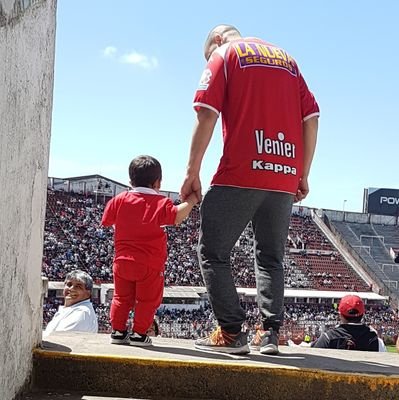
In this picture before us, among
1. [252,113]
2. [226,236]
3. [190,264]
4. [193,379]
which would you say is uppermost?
[252,113]

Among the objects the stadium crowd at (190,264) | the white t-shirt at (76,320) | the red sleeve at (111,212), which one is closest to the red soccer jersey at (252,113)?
the red sleeve at (111,212)

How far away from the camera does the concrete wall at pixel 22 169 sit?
189cm

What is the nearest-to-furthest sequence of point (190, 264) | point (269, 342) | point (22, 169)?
point (22, 169) → point (269, 342) → point (190, 264)

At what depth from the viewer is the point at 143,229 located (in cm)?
312

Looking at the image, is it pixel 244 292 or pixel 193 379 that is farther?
pixel 244 292

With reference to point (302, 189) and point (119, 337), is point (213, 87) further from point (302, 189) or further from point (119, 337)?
point (119, 337)

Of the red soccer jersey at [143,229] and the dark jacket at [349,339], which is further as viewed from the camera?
the dark jacket at [349,339]

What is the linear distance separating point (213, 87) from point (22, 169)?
112 centimetres

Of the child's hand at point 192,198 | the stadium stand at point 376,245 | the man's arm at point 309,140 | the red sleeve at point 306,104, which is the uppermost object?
the red sleeve at point 306,104

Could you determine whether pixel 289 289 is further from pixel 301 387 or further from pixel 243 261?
pixel 301 387

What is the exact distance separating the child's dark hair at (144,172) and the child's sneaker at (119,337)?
2.40ft

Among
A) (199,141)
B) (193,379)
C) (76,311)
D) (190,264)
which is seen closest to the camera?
(193,379)

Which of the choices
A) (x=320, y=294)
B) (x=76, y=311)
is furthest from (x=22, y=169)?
(x=320, y=294)

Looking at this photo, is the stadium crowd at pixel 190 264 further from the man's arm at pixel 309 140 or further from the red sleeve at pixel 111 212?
the man's arm at pixel 309 140
